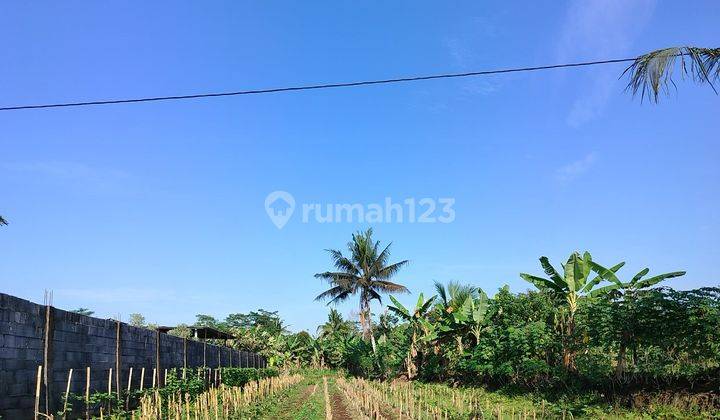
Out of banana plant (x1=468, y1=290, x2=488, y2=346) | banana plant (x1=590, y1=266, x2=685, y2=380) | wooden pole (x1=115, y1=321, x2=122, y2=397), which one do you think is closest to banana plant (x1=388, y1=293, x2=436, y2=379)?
banana plant (x1=468, y1=290, x2=488, y2=346)

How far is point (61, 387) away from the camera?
28.3 feet

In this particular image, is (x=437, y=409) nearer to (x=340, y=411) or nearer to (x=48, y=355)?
(x=340, y=411)

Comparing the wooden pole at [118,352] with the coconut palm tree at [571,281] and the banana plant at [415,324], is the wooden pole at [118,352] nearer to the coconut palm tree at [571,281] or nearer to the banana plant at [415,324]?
the coconut palm tree at [571,281]

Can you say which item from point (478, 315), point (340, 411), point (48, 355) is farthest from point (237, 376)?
point (48, 355)

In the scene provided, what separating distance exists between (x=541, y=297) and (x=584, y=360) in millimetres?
4290

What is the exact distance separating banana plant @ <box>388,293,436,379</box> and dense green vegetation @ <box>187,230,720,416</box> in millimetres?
54

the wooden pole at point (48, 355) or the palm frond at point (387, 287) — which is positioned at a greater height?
the palm frond at point (387, 287)

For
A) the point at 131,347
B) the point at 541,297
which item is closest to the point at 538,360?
the point at 541,297

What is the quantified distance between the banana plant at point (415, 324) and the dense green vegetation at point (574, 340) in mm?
54

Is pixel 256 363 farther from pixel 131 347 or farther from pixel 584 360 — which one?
pixel 584 360

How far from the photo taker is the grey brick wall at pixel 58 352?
7160 mm

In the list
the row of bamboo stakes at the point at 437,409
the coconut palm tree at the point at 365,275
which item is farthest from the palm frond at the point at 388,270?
the row of bamboo stakes at the point at 437,409

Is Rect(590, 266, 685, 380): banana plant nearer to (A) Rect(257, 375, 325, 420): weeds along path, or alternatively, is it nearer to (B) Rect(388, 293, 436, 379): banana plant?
(A) Rect(257, 375, 325, 420): weeds along path

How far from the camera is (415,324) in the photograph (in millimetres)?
25906
